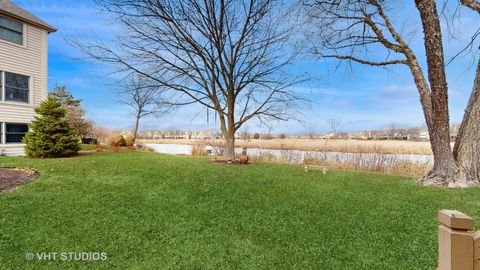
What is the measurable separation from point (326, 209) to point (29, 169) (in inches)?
309

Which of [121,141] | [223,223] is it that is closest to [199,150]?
[121,141]

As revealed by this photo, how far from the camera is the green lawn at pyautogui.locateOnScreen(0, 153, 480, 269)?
2994 mm

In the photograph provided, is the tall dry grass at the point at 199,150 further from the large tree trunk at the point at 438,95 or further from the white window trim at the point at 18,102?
the large tree trunk at the point at 438,95

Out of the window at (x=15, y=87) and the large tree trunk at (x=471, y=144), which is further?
the window at (x=15, y=87)

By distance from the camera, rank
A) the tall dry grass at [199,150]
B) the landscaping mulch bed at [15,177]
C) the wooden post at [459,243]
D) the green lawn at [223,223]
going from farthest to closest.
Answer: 1. the tall dry grass at [199,150]
2. the landscaping mulch bed at [15,177]
3. the green lawn at [223,223]
4. the wooden post at [459,243]

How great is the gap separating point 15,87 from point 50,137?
161 inches

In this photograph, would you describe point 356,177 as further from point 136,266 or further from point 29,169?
point 29,169

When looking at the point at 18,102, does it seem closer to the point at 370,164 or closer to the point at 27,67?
the point at 27,67

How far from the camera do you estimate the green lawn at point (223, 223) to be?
118 inches

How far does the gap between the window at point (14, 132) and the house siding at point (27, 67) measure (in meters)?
0.27

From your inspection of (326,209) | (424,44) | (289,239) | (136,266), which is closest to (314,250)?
(289,239)

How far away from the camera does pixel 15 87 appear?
12414 millimetres

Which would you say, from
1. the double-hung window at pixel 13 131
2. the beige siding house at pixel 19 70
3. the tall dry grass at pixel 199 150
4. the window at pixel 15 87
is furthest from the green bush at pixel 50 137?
the tall dry grass at pixel 199 150

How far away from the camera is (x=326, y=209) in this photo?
4.57m
